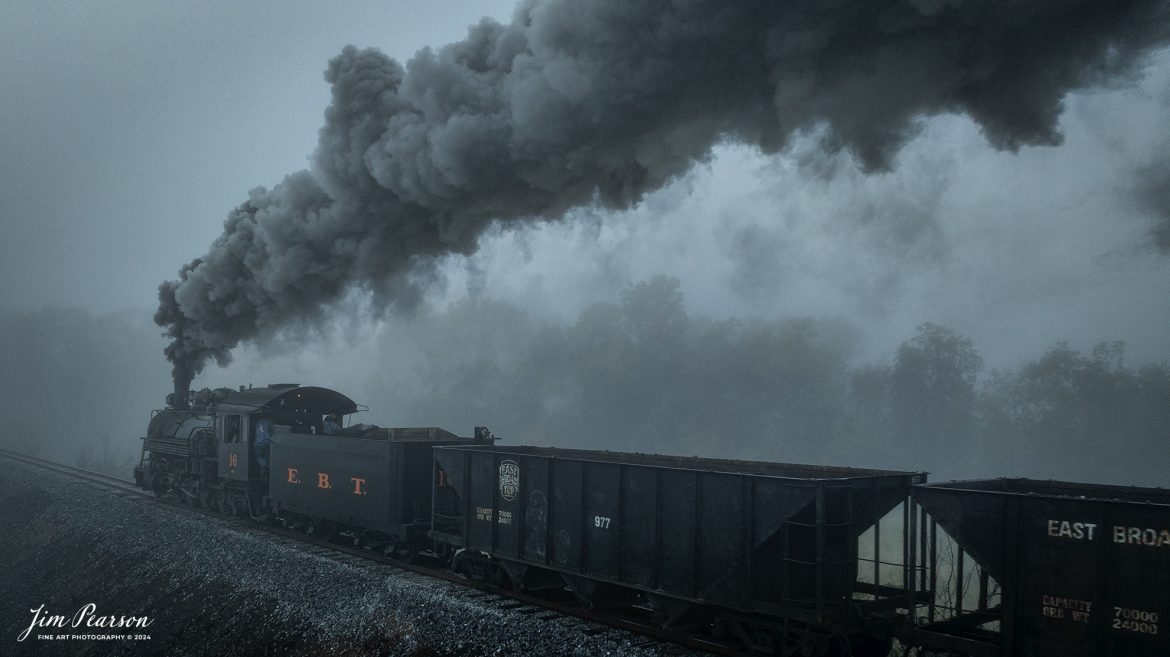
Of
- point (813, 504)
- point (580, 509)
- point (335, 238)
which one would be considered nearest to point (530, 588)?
point (580, 509)

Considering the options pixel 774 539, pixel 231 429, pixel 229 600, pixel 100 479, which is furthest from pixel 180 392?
pixel 774 539

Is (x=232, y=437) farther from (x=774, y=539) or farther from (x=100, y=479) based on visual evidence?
(x=774, y=539)

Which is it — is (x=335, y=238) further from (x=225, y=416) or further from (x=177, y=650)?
(x=177, y=650)

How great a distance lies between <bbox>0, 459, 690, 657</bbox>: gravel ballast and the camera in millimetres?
10945

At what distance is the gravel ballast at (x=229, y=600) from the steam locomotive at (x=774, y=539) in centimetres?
93

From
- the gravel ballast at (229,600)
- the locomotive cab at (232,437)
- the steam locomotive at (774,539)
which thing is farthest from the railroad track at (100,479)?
the steam locomotive at (774,539)

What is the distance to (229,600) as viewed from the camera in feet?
45.7

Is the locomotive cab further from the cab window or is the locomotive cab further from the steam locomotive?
the steam locomotive

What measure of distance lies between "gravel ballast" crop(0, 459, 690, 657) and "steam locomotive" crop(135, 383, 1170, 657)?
36.6 inches

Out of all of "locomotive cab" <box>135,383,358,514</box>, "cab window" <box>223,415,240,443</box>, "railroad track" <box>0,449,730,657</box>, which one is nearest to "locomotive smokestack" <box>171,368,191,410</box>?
"locomotive cab" <box>135,383,358,514</box>

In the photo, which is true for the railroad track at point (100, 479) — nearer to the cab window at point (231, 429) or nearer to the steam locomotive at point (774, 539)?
the cab window at point (231, 429)

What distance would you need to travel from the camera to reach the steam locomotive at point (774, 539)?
301 inches
